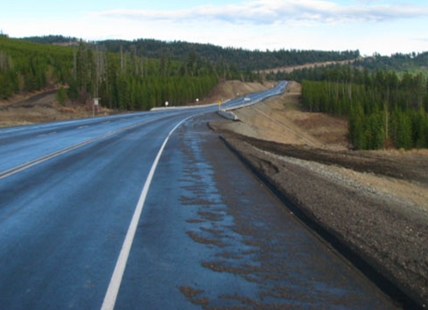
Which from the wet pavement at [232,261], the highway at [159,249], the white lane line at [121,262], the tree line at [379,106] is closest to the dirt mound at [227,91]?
the tree line at [379,106]

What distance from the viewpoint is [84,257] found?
6.70 meters

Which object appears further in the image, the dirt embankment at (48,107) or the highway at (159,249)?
the dirt embankment at (48,107)

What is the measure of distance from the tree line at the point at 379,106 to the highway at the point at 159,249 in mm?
62061

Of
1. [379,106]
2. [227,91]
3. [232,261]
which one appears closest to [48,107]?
[379,106]

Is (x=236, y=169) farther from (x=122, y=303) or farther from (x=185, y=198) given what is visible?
(x=122, y=303)

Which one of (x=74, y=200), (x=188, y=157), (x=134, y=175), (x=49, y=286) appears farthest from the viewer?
(x=188, y=157)

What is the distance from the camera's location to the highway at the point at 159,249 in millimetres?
5375

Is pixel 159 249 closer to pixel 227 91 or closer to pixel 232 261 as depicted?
pixel 232 261

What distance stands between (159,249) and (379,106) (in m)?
110

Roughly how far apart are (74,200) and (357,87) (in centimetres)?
15426

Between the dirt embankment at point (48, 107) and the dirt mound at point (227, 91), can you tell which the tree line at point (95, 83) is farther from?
the dirt mound at point (227, 91)

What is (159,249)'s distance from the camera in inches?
281

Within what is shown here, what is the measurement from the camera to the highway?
5.38m

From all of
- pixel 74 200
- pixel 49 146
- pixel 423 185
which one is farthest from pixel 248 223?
pixel 423 185
